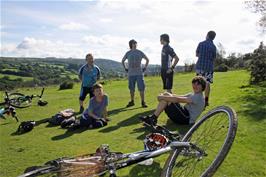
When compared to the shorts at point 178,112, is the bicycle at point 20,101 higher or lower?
lower

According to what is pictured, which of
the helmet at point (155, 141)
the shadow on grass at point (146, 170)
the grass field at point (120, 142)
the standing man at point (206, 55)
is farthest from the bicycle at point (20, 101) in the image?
the helmet at point (155, 141)

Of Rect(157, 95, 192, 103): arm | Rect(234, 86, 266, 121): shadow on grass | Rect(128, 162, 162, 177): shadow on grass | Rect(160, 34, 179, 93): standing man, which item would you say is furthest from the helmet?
Rect(160, 34, 179, 93): standing man

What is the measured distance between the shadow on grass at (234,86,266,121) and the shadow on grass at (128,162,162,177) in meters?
4.53

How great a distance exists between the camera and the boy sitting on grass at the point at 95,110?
9.80m

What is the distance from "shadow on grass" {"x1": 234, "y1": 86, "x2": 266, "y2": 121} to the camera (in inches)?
409

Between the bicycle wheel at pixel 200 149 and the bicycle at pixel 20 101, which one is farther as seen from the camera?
the bicycle at pixel 20 101

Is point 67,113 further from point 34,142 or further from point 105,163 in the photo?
point 105,163

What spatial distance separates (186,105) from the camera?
27.9 ft

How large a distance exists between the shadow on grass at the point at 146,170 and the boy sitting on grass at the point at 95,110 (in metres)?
3.63

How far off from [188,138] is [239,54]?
44273 millimetres

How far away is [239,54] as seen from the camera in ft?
155

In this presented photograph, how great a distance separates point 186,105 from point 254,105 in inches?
179

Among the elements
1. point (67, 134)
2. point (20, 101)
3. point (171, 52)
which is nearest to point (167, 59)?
point (171, 52)

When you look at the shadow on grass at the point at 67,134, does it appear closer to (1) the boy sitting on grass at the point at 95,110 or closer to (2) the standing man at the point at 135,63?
(1) the boy sitting on grass at the point at 95,110
